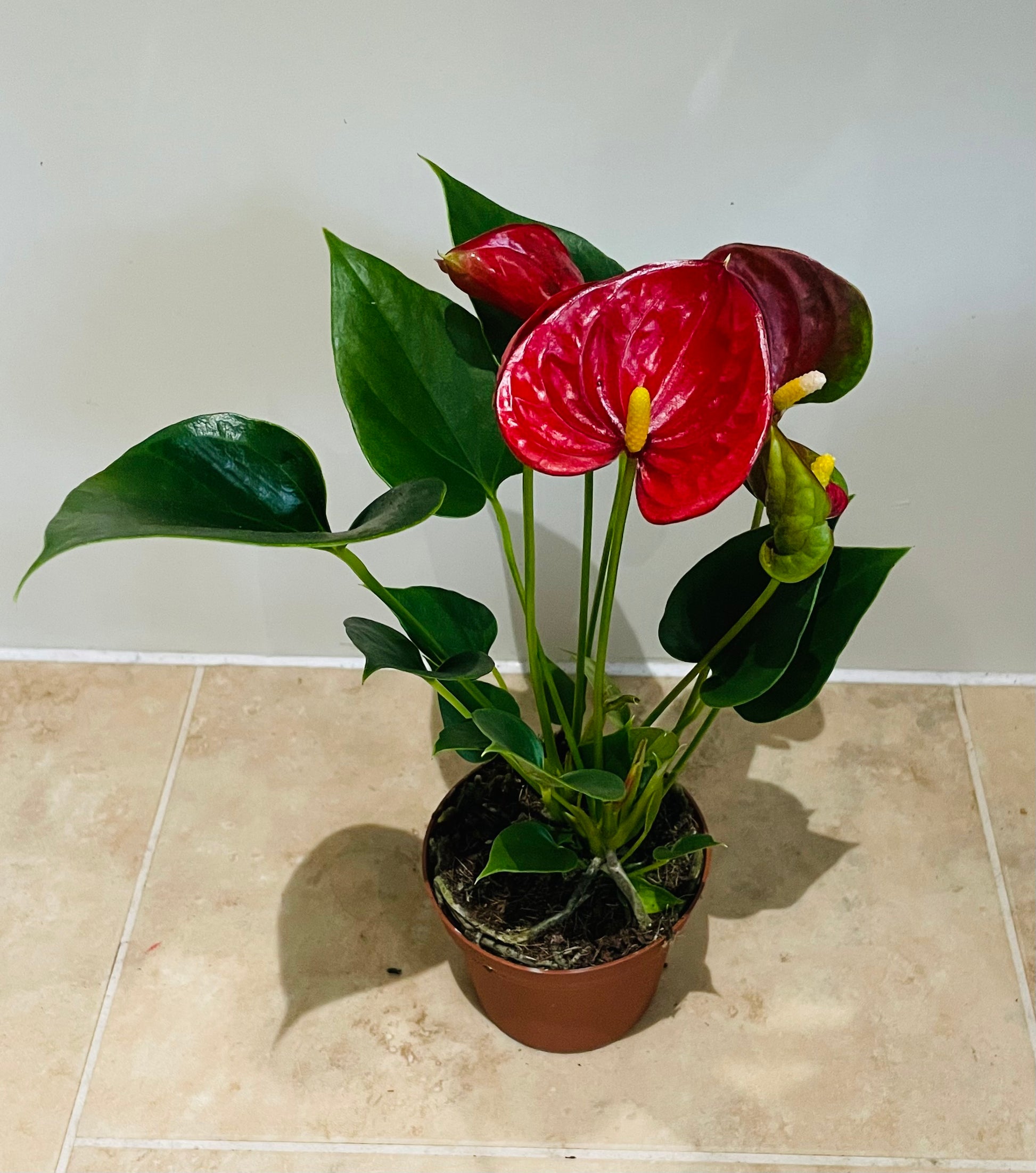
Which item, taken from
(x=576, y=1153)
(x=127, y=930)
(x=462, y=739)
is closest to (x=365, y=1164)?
(x=576, y=1153)

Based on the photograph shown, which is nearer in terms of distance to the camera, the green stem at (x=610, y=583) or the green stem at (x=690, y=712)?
the green stem at (x=610, y=583)

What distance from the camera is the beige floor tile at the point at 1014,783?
1.13 metres

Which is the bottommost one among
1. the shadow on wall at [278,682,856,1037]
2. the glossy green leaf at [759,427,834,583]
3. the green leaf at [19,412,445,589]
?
the shadow on wall at [278,682,856,1037]

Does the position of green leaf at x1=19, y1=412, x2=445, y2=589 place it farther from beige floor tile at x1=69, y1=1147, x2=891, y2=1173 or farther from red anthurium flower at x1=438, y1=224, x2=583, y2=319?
beige floor tile at x1=69, y1=1147, x2=891, y2=1173

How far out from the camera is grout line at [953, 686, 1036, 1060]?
107cm

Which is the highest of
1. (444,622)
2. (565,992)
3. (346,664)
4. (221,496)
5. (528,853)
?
(221,496)

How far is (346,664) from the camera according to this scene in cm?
138

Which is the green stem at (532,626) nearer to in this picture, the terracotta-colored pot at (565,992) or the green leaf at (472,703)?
the green leaf at (472,703)

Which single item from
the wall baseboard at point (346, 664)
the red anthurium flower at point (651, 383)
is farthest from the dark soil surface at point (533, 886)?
the red anthurium flower at point (651, 383)

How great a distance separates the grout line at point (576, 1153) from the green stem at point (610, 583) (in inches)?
13.9

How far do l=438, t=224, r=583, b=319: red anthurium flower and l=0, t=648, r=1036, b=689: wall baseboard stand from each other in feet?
2.42

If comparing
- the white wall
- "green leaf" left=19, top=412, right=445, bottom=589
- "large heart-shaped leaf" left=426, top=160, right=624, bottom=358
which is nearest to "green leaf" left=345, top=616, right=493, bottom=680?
"green leaf" left=19, top=412, right=445, bottom=589

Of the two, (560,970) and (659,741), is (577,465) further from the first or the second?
(560,970)

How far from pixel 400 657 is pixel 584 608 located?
17 centimetres
